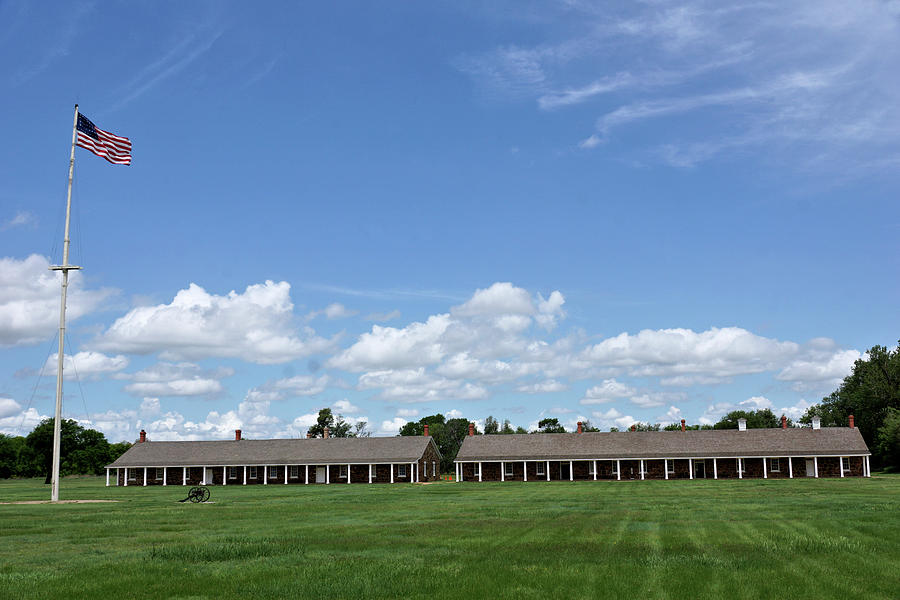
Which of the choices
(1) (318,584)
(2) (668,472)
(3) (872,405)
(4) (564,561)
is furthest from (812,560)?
(3) (872,405)

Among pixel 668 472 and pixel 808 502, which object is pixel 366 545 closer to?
pixel 808 502

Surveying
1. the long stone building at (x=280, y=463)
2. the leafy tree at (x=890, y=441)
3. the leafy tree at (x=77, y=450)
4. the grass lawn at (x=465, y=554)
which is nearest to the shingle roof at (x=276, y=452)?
the long stone building at (x=280, y=463)

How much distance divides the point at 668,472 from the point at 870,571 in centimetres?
5640

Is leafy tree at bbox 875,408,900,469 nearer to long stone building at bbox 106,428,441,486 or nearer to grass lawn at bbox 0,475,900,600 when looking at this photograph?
long stone building at bbox 106,428,441,486

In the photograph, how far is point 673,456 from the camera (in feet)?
219

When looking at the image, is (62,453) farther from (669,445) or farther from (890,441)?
(890,441)

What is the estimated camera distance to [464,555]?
620 inches

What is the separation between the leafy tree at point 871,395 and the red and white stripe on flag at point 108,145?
2940 inches

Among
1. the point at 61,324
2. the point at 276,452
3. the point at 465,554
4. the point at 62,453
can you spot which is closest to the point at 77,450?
the point at 62,453

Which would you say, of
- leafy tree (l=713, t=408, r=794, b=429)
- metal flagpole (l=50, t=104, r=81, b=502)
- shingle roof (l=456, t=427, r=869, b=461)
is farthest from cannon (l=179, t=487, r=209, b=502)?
leafy tree (l=713, t=408, r=794, b=429)

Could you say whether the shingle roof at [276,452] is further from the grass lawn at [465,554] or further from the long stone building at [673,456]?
the grass lawn at [465,554]

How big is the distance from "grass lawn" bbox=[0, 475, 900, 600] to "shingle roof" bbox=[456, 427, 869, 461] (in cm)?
4060

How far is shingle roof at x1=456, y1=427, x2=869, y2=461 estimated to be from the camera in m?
66.0

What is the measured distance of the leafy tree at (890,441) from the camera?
234 feet
